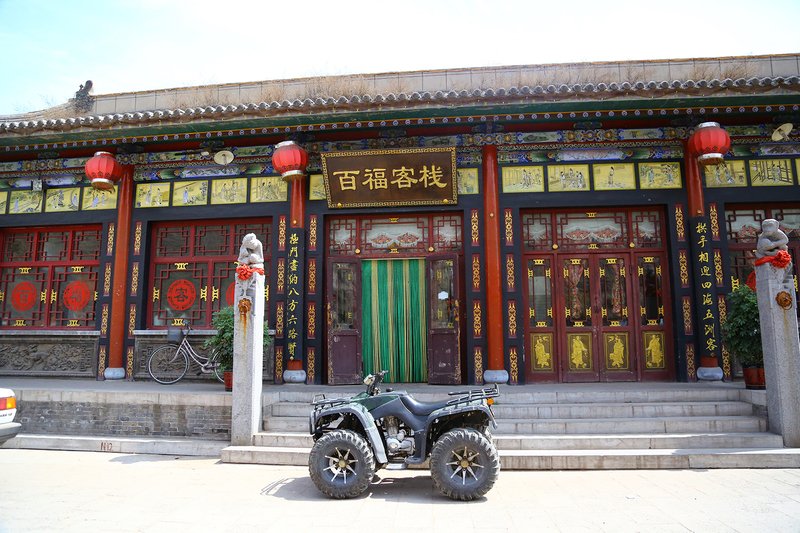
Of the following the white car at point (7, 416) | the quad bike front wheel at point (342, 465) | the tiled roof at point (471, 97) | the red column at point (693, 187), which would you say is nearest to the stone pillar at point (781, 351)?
the red column at point (693, 187)

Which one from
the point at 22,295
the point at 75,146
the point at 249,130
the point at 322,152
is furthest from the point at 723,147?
the point at 22,295

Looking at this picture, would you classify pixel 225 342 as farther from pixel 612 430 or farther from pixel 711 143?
pixel 711 143

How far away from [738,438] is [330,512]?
4351mm

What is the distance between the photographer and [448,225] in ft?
26.6

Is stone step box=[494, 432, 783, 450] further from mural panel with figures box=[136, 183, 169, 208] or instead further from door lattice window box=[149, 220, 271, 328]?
mural panel with figures box=[136, 183, 169, 208]

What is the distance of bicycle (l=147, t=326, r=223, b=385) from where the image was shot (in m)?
8.09

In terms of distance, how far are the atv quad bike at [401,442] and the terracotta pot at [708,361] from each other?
4.50 meters

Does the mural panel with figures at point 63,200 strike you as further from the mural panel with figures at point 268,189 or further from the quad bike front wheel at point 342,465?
the quad bike front wheel at point 342,465

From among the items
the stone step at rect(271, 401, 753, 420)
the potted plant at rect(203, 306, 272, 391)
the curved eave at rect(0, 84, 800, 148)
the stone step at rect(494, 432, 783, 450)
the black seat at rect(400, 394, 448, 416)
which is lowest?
the stone step at rect(494, 432, 783, 450)

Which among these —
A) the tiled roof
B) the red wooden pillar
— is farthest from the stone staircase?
the tiled roof

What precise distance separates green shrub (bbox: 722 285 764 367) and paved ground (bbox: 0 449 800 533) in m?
1.69

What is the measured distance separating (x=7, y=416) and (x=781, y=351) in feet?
26.4

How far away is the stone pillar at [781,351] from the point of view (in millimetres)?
5430

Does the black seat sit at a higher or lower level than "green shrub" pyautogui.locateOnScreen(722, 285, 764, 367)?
lower
